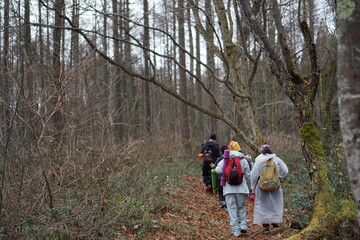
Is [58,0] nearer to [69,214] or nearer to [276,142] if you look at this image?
[69,214]

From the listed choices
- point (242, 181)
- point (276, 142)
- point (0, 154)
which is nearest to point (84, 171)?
point (0, 154)

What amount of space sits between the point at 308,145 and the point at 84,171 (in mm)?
3766

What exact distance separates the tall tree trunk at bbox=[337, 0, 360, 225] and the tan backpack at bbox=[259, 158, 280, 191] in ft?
16.0

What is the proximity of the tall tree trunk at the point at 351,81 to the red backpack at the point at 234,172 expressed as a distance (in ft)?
16.4

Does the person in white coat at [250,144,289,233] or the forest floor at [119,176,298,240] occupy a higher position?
the person in white coat at [250,144,289,233]

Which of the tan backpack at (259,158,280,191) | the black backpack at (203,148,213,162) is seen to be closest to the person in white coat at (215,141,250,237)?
the tan backpack at (259,158,280,191)

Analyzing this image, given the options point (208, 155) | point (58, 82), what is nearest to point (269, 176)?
point (208, 155)

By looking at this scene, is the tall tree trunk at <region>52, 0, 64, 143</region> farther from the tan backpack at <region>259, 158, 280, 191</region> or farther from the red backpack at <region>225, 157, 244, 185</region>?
the tan backpack at <region>259, 158, 280, 191</region>

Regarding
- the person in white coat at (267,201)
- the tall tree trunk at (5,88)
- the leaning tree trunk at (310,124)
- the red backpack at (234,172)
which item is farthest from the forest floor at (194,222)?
the tall tree trunk at (5,88)

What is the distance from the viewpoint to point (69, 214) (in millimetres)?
5438

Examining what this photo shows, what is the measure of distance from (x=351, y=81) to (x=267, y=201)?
545 cm

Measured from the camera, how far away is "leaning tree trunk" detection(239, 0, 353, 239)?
505 centimetres

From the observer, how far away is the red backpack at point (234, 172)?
7145mm

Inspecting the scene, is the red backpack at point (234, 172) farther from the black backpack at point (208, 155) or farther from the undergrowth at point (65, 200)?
the black backpack at point (208, 155)
